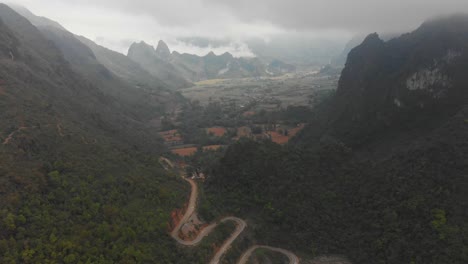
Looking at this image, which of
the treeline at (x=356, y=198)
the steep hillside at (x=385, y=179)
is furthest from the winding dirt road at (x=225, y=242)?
the steep hillside at (x=385, y=179)

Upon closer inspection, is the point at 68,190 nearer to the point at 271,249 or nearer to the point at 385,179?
the point at 271,249

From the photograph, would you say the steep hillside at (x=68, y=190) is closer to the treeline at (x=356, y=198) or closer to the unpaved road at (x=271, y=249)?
the unpaved road at (x=271, y=249)

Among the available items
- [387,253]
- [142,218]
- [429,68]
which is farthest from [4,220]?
[429,68]

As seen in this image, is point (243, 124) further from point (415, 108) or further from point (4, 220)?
point (4, 220)

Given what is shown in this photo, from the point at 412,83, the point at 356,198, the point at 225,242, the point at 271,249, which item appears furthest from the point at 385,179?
the point at 412,83

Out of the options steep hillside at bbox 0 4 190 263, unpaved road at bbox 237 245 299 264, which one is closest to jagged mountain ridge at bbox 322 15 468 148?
unpaved road at bbox 237 245 299 264
